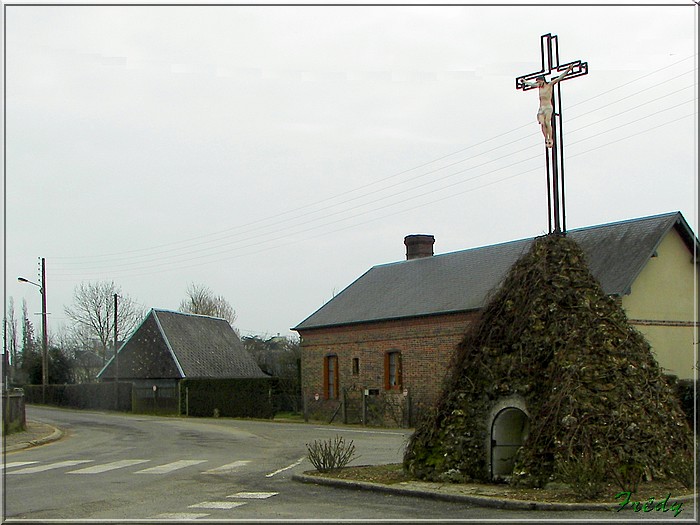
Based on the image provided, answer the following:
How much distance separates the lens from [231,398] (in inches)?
1711

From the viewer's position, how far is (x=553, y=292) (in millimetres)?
13602

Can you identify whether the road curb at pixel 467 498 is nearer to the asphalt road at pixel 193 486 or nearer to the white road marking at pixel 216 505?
the asphalt road at pixel 193 486

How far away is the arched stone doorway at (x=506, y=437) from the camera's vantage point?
43.3ft

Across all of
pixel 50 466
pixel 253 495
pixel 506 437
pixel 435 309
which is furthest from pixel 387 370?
pixel 253 495

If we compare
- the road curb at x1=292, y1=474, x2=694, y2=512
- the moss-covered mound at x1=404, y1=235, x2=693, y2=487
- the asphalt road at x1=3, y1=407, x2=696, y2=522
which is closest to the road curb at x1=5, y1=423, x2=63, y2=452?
the asphalt road at x1=3, y1=407, x2=696, y2=522

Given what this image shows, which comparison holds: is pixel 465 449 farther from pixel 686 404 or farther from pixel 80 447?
pixel 686 404

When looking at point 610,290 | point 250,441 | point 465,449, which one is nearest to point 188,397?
point 250,441

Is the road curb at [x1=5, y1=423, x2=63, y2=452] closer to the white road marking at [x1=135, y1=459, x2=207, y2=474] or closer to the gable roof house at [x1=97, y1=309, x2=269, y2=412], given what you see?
the white road marking at [x1=135, y1=459, x2=207, y2=474]

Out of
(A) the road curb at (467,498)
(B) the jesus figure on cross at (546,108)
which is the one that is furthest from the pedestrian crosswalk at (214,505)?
(B) the jesus figure on cross at (546,108)

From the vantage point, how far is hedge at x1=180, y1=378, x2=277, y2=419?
4322 cm

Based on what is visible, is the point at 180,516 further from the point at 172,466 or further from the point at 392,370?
the point at 392,370

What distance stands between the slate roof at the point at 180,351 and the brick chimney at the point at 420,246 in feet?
46.4

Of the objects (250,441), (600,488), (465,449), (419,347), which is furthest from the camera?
(419,347)

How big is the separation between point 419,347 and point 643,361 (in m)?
23.6
